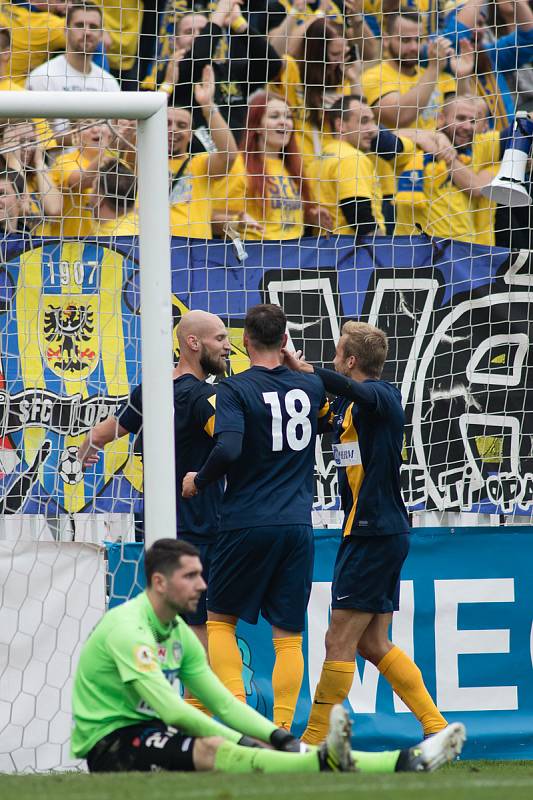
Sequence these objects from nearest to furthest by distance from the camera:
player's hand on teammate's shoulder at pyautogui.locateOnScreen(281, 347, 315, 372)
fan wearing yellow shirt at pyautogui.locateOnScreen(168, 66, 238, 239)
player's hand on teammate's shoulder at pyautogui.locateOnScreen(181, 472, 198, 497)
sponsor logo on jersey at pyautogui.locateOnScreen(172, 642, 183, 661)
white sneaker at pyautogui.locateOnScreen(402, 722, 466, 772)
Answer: white sneaker at pyautogui.locateOnScreen(402, 722, 466, 772), sponsor logo on jersey at pyautogui.locateOnScreen(172, 642, 183, 661), player's hand on teammate's shoulder at pyautogui.locateOnScreen(181, 472, 198, 497), player's hand on teammate's shoulder at pyautogui.locateOnScreen(281, 347, 315, 372), fan wearing yellow shirt at pyautogui.locateOnScreen(168, 66, 238, 239)

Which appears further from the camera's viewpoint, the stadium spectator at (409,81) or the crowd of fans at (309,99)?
the stadium spectator at (409,81)

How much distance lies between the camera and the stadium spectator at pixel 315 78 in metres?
7.53

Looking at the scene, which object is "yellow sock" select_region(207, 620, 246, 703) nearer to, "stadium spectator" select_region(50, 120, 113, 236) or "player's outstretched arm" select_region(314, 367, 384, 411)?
"player's outstretched arm" select_region(314, 367, 384, 411)

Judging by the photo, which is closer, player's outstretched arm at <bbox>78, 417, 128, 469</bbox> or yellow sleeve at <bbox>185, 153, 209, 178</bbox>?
player's outstretched arm at <bbox>78, 417, 128, 469</bbox>

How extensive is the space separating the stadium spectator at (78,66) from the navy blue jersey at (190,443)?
8.44 ft

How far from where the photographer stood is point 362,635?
5695mm

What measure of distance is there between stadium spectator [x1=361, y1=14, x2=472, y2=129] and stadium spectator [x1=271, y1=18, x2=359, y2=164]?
8.6 inches

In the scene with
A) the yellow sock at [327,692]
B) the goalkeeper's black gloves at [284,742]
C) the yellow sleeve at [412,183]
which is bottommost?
the yellow sock at [327,692]

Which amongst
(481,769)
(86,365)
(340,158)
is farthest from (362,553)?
(340,158)

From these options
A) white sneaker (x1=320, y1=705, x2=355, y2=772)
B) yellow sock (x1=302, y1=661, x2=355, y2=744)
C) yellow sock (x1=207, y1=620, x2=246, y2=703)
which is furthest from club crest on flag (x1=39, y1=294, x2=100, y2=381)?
white sneaker (x1=320, y1=705, x2=355, y2=772)

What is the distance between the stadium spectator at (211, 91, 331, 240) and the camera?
24.2 feet

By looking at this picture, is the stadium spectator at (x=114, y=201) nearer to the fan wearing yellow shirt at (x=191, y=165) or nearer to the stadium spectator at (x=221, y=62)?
the fan wearing yellow shirt at (x=191, y=165)

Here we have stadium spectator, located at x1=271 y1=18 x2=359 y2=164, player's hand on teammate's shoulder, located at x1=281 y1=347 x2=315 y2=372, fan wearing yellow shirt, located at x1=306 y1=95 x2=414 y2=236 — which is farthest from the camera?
stadium spectator, located at x1=271 y1=18 x2=359 y2=164

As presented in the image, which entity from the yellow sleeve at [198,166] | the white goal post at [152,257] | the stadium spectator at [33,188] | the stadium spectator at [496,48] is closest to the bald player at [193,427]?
the white goal post at [152,257]
